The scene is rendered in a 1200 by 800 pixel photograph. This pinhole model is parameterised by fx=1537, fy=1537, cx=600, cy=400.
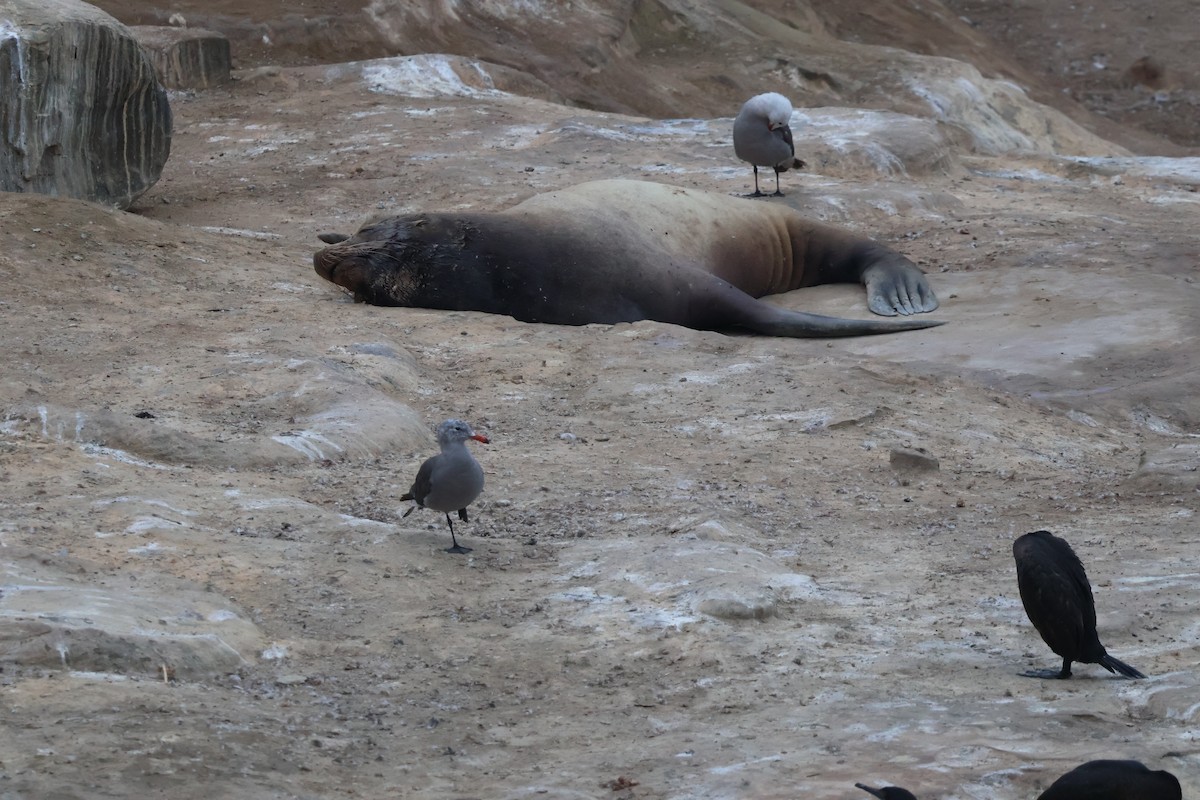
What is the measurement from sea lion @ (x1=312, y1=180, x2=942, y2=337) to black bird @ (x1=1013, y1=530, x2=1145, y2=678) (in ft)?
16.8

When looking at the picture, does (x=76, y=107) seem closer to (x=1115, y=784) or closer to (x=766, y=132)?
(x=766, y=132)

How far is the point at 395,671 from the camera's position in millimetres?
4223

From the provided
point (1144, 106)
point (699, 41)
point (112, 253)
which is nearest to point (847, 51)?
point (699, 41)

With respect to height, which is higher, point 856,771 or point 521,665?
point 856,771

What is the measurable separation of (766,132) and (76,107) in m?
4.84

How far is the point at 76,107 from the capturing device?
10.4m

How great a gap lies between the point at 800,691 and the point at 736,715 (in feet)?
0.72

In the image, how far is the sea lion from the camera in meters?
9.12

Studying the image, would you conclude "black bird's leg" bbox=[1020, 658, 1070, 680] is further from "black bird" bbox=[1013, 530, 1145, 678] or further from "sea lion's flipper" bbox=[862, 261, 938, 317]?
"sea lion's flipper" bbox=[862, 261, 938, 317]

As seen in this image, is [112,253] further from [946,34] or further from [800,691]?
[946,34]

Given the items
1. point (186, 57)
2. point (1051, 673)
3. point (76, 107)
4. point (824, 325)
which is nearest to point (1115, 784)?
point (1051, 673)

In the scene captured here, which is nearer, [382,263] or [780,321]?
[382,263]

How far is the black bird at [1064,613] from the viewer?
3947 millimetres


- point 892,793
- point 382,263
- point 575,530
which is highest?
point 892,793
